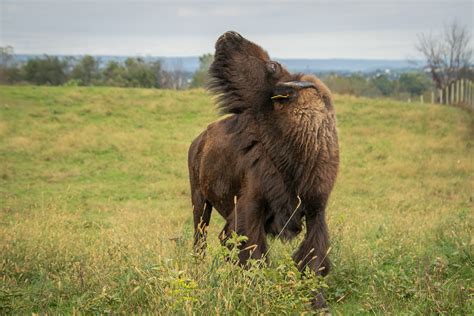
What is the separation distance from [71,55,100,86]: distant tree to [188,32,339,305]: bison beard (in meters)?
57.2

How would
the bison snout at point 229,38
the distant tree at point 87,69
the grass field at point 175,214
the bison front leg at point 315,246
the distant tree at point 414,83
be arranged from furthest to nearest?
the distant tree at point 414,83, the distant tree at point 87,69, the bison snout at point 229,38, the bison front leg at point 315,246, the grass field at point 175,214

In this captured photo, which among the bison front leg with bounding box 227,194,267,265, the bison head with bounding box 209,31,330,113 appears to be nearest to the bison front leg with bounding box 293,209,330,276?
the bison front leg with bounding box 227,194,267,265

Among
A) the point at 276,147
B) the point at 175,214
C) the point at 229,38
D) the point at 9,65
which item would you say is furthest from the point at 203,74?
the point at 9,65

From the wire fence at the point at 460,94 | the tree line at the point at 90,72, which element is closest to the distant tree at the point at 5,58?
the tree line at the point at 90,72

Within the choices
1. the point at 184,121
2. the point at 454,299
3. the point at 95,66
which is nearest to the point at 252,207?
the point at 454,299

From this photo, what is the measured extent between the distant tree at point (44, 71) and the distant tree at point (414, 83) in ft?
157

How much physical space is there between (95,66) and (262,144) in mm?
64101

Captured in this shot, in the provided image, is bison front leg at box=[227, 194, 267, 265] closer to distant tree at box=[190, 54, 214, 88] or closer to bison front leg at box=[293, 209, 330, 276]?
bison front leg at box=[293, 209, 330, 276]

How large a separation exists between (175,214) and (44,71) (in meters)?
49.0

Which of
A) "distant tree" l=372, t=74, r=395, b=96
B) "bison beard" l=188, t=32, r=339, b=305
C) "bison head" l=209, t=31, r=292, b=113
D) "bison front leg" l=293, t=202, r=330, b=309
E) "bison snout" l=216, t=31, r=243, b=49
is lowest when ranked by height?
"distant tree" l=372, t=74, r=395, b=96

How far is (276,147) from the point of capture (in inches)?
216

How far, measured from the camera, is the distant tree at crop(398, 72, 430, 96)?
87.1 m

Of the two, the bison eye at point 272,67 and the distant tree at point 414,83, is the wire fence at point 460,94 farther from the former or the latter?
the distant tree at point 414,83

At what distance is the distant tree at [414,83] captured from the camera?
87.1 m
